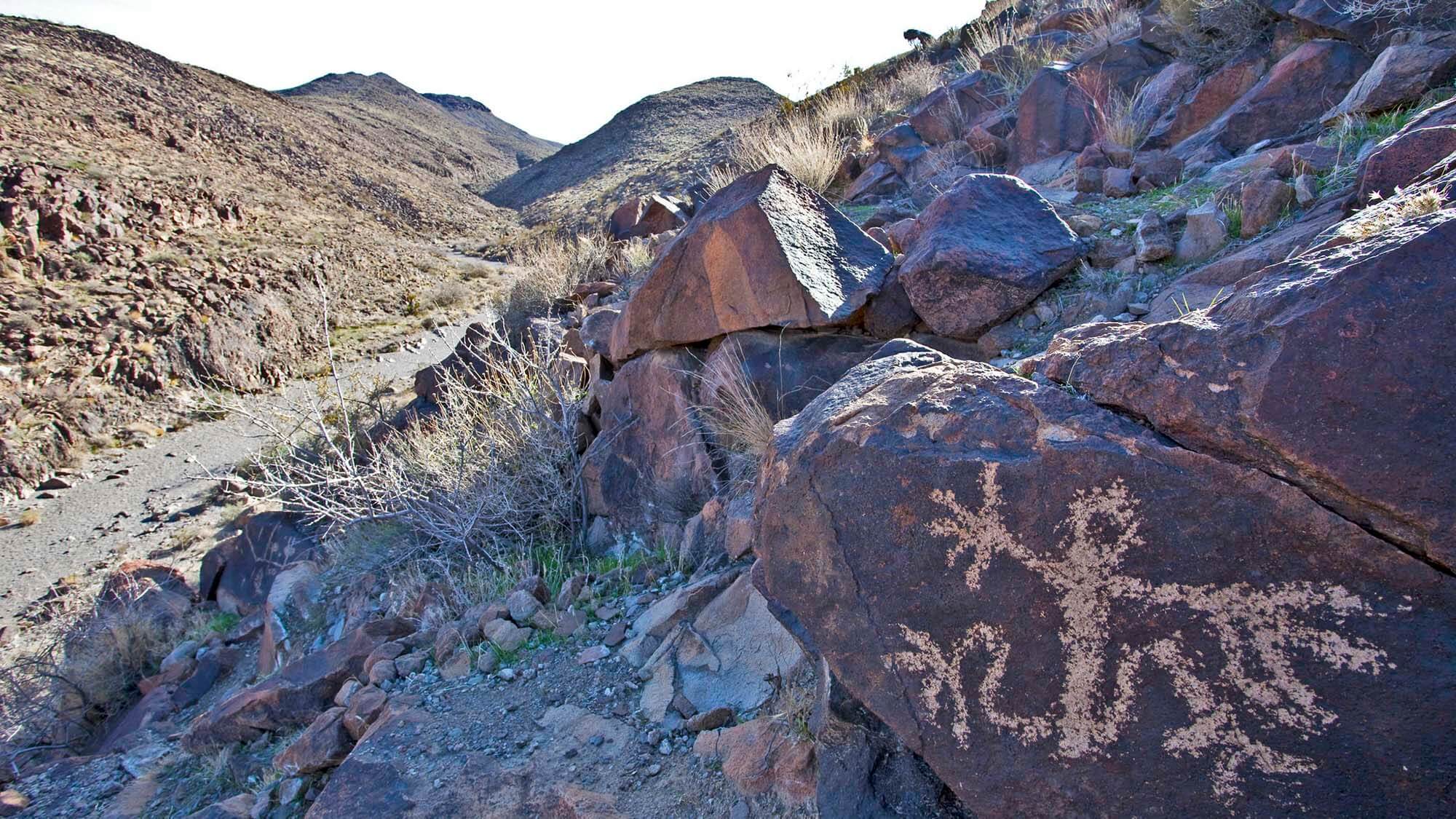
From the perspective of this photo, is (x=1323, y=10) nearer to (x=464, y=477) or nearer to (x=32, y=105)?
(x=464, y=477)

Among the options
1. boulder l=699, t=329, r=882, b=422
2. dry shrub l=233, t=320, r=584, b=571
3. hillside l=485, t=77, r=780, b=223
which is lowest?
dry shrub l=233, t=320, r=584, b=571

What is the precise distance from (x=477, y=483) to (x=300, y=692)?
1.55 meters

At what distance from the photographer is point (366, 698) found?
352 cm

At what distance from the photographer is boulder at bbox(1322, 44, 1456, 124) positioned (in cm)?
377

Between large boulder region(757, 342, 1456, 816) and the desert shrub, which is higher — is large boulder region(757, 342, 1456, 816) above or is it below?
below

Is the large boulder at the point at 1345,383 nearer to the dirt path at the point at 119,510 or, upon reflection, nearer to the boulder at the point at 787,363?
the boulder at the point at 787,363

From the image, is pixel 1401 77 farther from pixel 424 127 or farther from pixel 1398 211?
pixel 424 127

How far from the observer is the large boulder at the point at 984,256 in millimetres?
3709

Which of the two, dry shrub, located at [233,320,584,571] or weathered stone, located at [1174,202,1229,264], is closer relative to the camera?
weathered stone, located at [1174,202,1229,264]

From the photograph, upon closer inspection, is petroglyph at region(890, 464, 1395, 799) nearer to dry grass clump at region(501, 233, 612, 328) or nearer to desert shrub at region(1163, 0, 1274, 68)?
desert shrub at region(1163, 0, 1274, 68)

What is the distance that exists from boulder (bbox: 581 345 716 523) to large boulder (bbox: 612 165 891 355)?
Answer: 0.25 meters

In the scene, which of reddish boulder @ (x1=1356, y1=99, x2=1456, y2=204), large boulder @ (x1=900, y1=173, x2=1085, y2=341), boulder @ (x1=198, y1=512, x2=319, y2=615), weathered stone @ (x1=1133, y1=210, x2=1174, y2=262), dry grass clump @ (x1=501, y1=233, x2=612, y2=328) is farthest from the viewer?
dry grass clump @ (x1=501, y1=233, x2=612, y2=328)

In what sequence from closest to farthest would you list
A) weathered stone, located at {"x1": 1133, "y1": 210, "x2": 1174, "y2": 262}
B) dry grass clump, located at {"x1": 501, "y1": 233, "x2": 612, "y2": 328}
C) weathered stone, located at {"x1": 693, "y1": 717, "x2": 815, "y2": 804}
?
weathered stone, located at {"x1": 693, "y1": 717, "x2": 815, "y2": 804} < weathered stone, located at {"x1": 1133, "y1": 210, "x2": 1174, "y2": 262} < dry grass clump, located at {"x1": 501, "y1": 233, "x2": 612, "y2": 328}

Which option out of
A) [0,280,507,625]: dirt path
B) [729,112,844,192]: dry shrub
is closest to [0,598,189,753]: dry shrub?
[0,280,507,625]: dirt path
